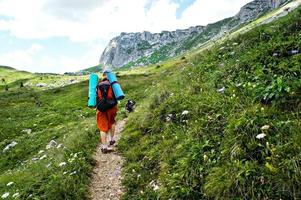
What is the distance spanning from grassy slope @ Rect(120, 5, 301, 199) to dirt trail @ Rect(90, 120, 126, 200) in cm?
35

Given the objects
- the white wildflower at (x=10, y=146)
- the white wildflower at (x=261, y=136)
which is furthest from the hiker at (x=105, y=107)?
the white wildflower at (x=10, y=146)

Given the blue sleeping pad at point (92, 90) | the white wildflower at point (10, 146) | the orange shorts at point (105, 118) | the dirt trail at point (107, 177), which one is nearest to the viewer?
the dirt trail at point (107, 177)

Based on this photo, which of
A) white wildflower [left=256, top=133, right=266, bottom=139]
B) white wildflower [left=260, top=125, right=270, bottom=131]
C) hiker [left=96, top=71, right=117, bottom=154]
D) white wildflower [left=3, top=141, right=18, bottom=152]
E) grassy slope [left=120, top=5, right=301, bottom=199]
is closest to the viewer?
grassy slope [left=120, top=5, right=301, bottom=199]

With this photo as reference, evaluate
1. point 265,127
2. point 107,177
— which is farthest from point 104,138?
point 265,127

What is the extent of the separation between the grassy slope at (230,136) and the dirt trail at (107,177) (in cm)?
35

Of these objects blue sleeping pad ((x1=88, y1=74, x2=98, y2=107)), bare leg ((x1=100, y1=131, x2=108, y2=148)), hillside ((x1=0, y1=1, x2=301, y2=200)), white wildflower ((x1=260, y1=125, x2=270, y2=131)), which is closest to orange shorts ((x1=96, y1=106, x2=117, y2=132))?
bare leg ((x1=100, y1=131, x2=108, y2=148))

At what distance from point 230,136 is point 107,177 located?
467 cm

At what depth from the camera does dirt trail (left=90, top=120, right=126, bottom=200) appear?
9406 mm

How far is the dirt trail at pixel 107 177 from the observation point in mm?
9406

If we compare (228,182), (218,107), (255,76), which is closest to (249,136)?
(228,182)

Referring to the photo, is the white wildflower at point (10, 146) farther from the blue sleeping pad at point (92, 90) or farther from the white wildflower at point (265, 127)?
the white wildflower at point (265, 127)

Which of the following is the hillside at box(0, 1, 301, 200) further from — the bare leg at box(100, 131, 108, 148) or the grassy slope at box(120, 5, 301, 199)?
the bare leg at box(100, 131, 108, 148)

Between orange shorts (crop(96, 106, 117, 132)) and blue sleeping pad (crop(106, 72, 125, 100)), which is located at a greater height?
blue sleeping pad (crop(106, 72, 125, 100))

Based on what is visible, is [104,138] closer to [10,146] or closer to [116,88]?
[116,88]
